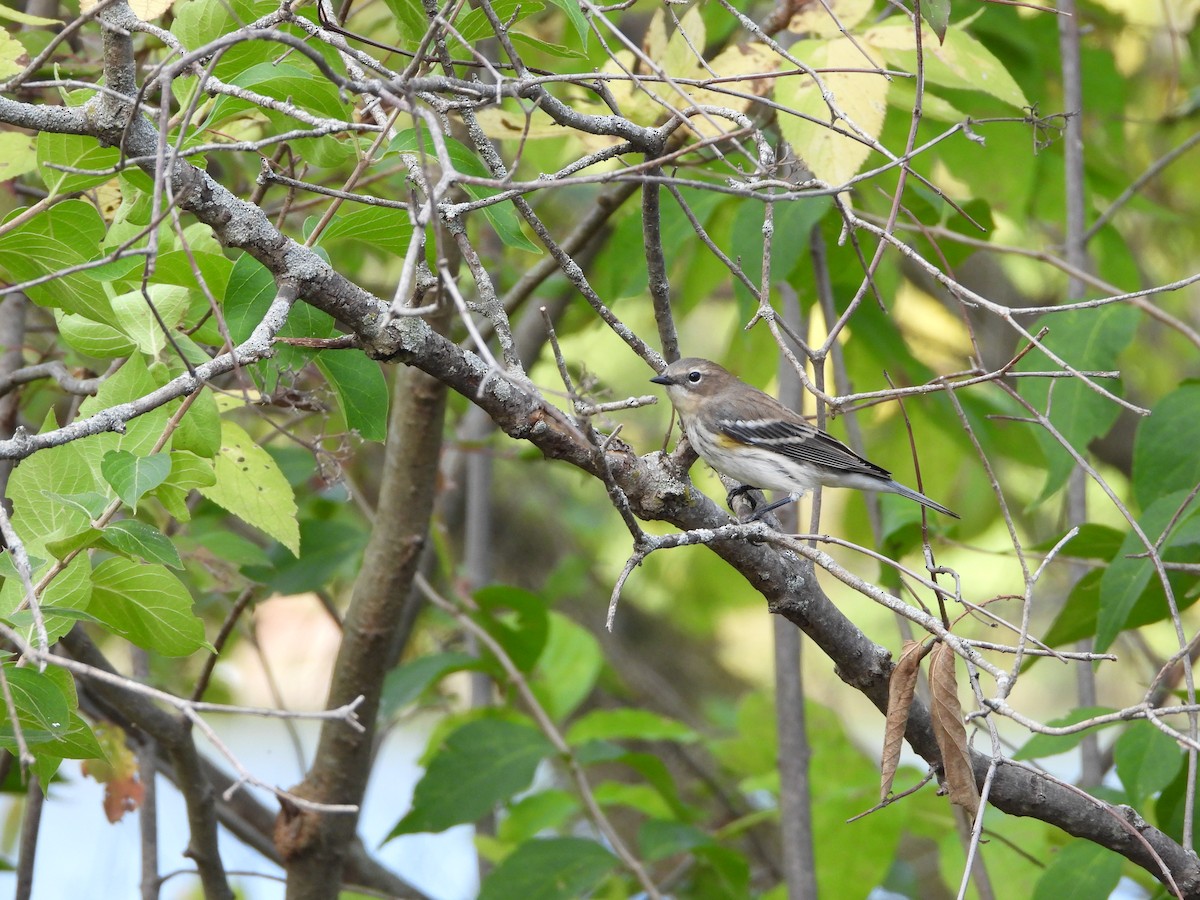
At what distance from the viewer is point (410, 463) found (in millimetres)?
3117

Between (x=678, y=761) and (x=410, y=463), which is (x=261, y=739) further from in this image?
(x=410, y=463)

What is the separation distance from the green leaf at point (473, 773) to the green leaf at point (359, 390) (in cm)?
161

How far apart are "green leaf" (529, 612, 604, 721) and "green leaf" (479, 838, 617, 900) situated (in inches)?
25.2

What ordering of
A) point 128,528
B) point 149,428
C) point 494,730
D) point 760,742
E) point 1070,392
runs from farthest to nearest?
point 760,742, point 494,730, point 1070,392, point 149,428, point 128,528

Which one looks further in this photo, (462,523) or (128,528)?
(462,523)

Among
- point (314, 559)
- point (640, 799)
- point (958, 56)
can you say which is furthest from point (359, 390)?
point (640, 799)

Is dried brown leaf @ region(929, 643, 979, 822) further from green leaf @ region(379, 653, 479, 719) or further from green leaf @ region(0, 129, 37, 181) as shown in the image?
green leaf @ region(379, 653, 479, 719)

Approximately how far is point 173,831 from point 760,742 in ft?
13.8

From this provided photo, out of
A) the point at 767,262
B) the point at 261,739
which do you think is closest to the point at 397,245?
the point at 767,262

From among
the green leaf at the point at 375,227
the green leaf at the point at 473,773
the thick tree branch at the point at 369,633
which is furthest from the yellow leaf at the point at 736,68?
the green leaf at the point at 473,773

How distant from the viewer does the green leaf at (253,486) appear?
240cm

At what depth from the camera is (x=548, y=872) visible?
3.48m

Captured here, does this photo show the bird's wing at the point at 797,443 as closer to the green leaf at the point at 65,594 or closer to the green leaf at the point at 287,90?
the green leaf at the point at 287,90

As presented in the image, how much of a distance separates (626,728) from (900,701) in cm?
213
